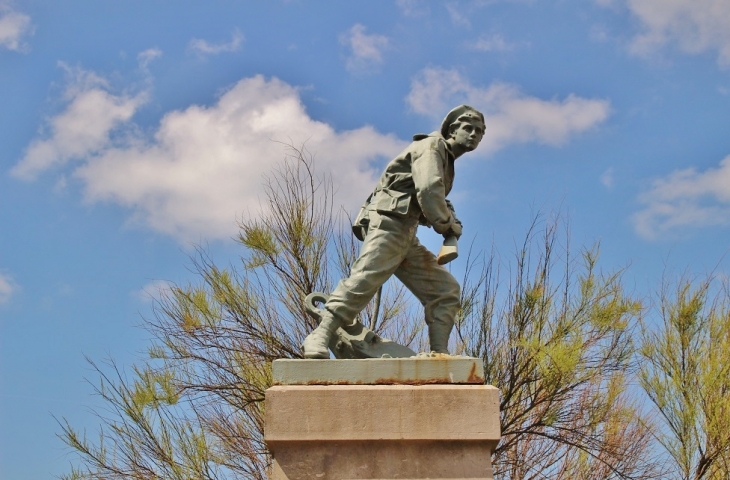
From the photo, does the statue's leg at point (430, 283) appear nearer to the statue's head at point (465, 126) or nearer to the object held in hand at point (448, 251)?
the object held in hand at point (448, 251)

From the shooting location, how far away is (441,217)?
5406 mm

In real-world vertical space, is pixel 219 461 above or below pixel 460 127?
below

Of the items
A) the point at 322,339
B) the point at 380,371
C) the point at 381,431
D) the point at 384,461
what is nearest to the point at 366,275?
the point at 322,339

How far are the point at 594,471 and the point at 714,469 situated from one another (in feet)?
6.14

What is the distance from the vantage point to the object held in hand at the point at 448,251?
17.9ft

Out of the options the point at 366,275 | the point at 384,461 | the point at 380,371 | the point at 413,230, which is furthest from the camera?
the point at 413,230

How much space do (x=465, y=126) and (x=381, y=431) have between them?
2.24 metres

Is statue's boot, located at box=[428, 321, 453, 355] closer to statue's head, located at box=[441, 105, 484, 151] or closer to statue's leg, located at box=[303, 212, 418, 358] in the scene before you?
statue's leg, located at box=[303, 212, 418, 358]

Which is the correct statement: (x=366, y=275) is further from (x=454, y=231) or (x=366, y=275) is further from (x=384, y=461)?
(x=384, y=461)

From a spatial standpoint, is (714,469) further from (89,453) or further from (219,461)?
Result: (89,453)

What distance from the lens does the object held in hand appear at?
215 inches

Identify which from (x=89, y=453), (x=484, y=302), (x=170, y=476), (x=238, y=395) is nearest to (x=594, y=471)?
(x=484, y=302)

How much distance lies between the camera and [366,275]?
534 cm

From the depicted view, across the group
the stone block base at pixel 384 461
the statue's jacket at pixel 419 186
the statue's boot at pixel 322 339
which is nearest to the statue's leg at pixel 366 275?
the statue's boot at pixel 322 339
